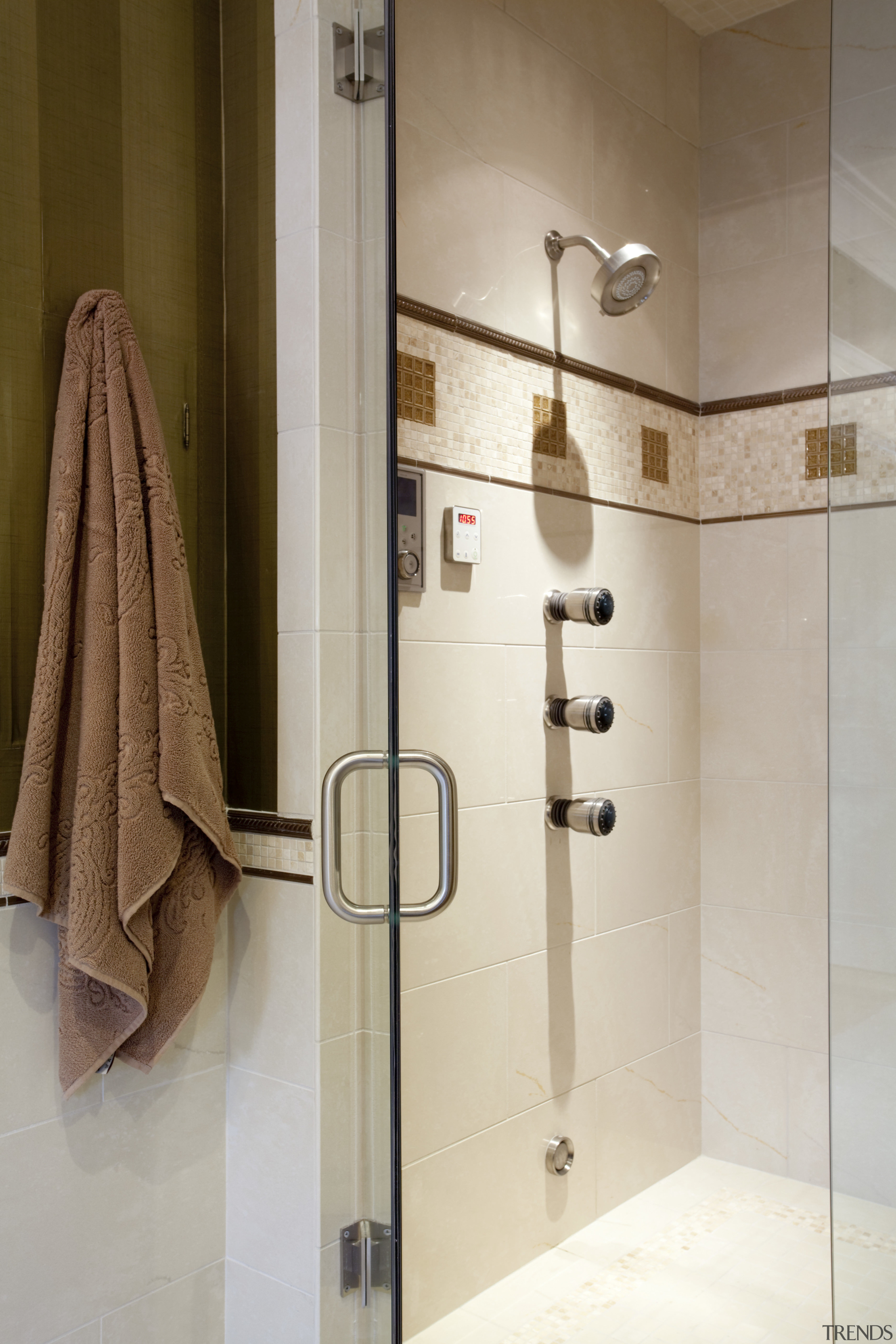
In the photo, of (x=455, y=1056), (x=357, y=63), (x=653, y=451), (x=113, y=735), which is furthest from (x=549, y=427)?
(x=455, y=1056)

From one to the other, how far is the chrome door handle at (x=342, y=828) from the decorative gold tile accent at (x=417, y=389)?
419 mm

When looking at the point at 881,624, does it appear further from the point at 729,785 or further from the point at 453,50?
the point at 453,50

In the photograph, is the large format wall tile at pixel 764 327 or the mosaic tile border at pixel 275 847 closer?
the large format wall tile at pixel 764 327

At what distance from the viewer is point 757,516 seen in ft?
4.42

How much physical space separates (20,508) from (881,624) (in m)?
1.02

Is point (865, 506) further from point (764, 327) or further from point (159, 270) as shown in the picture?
point (159, 270)

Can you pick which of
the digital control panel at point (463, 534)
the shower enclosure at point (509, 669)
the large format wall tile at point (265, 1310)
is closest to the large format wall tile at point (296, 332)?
the shower enclosure at point (509, 669)

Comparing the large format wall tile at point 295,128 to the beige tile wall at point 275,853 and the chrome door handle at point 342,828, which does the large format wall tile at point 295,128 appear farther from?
the beige tile wall at point 275,853

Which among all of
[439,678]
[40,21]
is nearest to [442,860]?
[439,678]

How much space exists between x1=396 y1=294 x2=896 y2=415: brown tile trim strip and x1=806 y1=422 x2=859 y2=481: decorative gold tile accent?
0.07 m

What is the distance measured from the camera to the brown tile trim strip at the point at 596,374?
1317 mm

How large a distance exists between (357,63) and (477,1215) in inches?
58.8

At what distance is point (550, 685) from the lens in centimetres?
134

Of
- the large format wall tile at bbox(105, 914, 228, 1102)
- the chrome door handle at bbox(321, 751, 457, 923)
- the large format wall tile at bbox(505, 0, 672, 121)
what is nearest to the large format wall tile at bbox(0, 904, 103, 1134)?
the large format wall tile at bbox(105, 914, 228, 1102)
